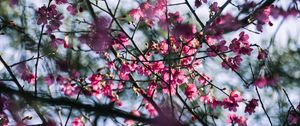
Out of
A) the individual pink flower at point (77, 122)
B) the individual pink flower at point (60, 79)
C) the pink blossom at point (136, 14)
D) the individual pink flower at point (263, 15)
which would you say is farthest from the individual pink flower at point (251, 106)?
the individual pink flower at point (60, 79)

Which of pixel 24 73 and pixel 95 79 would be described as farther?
pixel 95 79

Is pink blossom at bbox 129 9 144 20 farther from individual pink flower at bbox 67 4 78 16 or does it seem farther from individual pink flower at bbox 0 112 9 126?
individual pink flower at bbox 0 112 9 126

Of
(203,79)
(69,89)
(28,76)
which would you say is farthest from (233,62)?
(28,76)

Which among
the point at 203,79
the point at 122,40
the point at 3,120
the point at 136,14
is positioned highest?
the point at 136,14

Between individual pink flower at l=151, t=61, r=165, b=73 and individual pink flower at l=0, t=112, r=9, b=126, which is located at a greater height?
individual pink flower at l=151, t=61, r=165, b=73

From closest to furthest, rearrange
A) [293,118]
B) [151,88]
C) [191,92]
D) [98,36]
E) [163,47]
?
[293,118]
[98,36]
[191,92]
[151,88]
[163,47]

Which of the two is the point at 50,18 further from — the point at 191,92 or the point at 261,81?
the point at 261,81

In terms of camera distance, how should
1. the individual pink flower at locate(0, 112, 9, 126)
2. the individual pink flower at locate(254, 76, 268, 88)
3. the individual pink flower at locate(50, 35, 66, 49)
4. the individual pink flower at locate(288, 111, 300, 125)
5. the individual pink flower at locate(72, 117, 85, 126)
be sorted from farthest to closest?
the individual pink flower at locate(50, 35, 66, 49)
the individual pink flower at locate(254, 76, 268, 88)
the individual pink flower at locate(72, 117, 85, 126)
the individual pink flower at locate(288, 111, 300, 125)
the individual pink flower at locate(0, 112, 9, 126)

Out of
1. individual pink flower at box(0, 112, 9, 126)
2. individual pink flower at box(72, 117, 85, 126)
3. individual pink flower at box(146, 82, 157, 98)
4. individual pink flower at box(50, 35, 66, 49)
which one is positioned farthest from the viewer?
individual pink flower at box(146, 82, 157, 98)

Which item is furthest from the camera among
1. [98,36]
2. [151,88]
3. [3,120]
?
[151,88]

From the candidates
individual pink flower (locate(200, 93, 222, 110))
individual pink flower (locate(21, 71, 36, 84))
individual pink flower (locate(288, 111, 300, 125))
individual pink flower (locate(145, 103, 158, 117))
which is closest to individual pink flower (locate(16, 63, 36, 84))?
individual pink flower (locate(21, 71, 36, 84))

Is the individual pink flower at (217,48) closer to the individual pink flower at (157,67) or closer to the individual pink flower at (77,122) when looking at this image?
the individual pink flower at (157,67)

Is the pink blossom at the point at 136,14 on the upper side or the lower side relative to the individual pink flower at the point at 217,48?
upper

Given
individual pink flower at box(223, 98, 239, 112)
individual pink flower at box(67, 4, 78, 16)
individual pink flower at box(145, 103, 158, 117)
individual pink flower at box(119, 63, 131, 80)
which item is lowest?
individual pink flower at box(145, 103, 158, 117)
